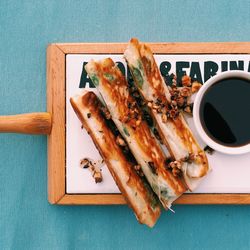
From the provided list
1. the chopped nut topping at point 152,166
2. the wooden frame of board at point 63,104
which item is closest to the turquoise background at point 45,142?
the wooden frame of board at point 63,104

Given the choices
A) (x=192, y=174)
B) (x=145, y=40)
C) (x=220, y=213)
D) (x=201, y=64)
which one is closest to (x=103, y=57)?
(x=145, y=40)

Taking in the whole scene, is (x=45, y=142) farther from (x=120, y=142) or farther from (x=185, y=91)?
(x=185, y=91)

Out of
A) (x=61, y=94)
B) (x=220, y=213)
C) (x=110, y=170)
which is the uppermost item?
(x=61, y=94)

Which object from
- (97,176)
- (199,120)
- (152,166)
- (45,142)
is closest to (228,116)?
(199,120)

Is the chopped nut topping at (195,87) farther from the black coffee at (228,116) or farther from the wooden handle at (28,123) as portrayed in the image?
the wooden handle at (28,123)

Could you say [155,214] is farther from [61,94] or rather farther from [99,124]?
[61,94]

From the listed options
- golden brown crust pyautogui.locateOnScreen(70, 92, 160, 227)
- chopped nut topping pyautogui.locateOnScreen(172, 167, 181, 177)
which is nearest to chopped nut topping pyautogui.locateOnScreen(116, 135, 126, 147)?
golden brown crust pyautogui.locateOnScreen(70, 92, 160, 227)

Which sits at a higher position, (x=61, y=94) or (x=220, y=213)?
(x=61, y=94)
